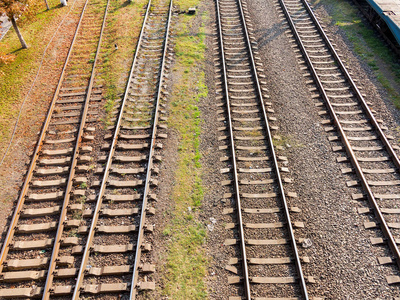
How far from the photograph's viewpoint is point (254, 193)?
8.38m

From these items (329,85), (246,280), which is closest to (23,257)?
(246,280)

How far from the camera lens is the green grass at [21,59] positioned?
10.9m

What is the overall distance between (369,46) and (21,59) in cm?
1670

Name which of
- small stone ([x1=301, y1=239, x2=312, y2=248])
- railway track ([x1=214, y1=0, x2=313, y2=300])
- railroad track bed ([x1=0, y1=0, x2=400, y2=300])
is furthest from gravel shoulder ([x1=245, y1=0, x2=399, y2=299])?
railway track ([x1=214, y1=0, x2=313, y2=300])

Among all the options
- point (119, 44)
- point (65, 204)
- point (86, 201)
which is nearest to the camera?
point (65, 204)

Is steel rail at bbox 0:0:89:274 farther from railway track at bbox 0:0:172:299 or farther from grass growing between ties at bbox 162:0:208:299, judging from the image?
grass growing between ties at bbox 162:0:208:299

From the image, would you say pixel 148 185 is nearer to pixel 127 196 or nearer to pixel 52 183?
pixel 127 196

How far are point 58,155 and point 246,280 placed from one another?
23.2ft

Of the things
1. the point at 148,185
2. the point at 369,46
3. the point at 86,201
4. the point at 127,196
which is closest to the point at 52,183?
the point at 86,201

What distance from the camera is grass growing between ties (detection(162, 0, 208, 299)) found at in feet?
22.5

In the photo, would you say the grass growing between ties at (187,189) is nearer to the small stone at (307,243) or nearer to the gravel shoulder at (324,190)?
the small stone at (307,243)

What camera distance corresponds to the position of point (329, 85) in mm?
11688

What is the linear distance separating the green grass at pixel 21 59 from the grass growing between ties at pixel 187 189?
6.21 metres

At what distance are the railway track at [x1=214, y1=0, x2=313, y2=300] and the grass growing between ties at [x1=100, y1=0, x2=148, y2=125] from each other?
14.0 ft
